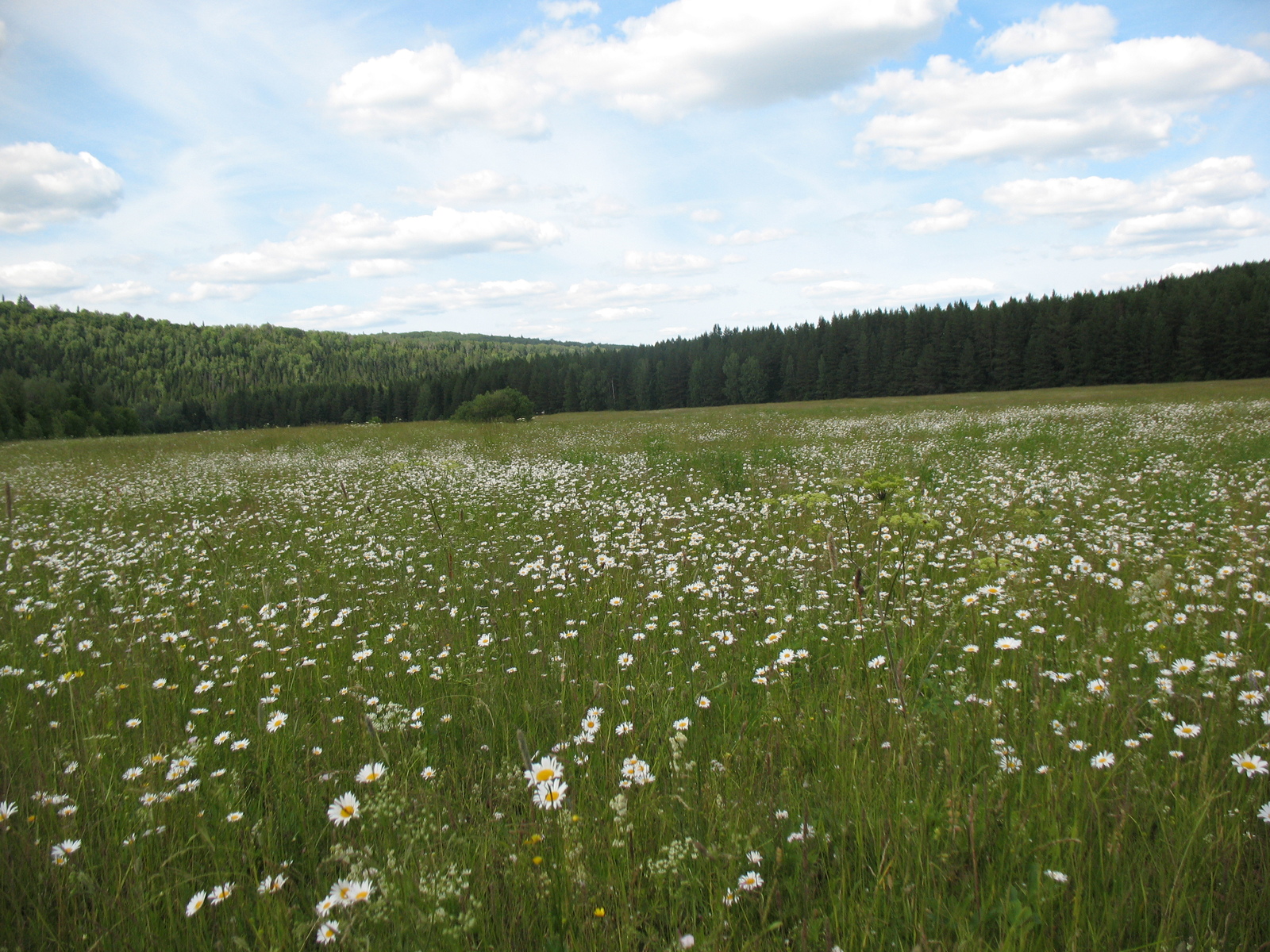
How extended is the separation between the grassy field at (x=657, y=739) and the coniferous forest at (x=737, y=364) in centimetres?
6572

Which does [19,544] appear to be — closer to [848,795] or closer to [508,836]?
[508,836]

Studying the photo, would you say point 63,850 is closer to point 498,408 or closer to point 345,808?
point 345,808

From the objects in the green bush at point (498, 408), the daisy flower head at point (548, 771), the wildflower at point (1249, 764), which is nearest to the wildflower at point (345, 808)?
the daisy flower head at point (548, 771)

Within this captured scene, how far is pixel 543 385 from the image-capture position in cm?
10712

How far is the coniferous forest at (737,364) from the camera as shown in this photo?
60.6 metres

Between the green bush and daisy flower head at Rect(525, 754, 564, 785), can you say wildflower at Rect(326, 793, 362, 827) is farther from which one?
the green bush

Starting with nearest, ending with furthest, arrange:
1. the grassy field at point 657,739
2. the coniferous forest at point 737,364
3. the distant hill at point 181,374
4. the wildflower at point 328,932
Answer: the wildflower at point 328,932, the grassy field at point 657,739, the coniferous forest at point 737,364, the distant hill at point 181,374

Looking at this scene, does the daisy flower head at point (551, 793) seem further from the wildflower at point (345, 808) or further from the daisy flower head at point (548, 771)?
the wildflower at point (345, 808)

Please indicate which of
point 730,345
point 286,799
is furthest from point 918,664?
point 730,345

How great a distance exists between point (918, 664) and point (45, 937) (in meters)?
3.96

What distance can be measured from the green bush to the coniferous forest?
37508 millimetres

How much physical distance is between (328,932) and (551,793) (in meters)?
0.77

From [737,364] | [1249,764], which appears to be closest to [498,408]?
[1249,764]

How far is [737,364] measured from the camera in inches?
3674
